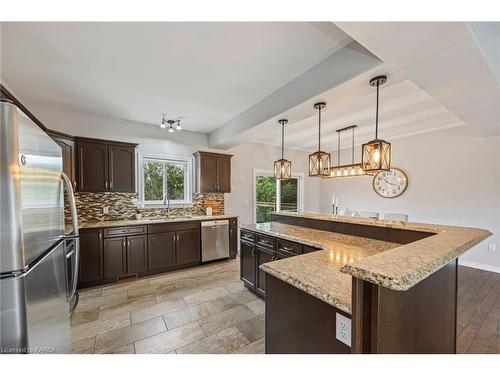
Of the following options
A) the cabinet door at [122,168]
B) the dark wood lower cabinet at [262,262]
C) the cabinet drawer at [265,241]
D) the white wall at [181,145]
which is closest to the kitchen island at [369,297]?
the cabinet drawer at [265,241]

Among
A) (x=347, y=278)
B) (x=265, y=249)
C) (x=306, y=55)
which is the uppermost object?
(x=306, y=55)

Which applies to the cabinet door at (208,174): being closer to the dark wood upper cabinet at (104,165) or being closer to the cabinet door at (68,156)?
the dark wood upper cabinet at (104,165)

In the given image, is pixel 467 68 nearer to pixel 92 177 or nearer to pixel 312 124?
pixel 312 124

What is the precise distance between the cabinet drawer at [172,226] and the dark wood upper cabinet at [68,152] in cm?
127

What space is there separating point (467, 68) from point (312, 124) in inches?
102

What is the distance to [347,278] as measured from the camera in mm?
1258

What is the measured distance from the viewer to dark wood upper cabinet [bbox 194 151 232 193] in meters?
4.40

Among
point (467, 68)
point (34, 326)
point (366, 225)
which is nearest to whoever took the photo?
point (34, 326)

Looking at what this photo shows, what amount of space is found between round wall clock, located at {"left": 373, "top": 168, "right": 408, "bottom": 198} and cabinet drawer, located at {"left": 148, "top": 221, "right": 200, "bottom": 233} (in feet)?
13.6

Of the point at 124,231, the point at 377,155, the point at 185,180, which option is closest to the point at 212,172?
the point at 185,180

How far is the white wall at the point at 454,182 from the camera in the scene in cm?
378

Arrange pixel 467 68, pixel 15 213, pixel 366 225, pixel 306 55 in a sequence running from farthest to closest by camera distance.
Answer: pixel 366 225
pixel 306 55
pixel 467 68
pixel 15 213

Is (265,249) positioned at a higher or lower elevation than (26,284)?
lower
